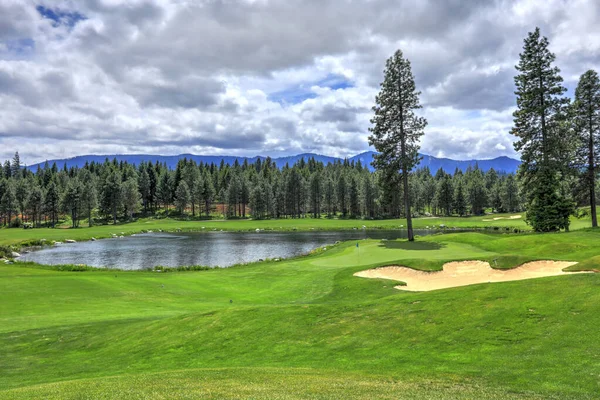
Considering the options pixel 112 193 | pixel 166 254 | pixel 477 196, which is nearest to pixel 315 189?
pixel 477 196

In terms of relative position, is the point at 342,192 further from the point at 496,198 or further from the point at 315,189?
the point at 496,198

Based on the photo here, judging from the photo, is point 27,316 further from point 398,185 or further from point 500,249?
point 398,185

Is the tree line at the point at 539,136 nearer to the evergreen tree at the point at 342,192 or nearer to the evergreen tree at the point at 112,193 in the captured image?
the evergreen tree at the point at 342,192

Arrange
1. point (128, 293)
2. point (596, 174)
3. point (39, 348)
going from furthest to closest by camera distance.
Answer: point (596, 174) → point (128, 293) → point (39, 348)

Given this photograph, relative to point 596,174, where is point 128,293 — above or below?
below

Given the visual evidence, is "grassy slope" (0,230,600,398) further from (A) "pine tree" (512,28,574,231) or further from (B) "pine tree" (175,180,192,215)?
(B) "pine tree" (175,180,192,215)

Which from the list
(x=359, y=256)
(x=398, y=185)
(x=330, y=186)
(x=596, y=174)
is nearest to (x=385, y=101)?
(x=398, y=185)

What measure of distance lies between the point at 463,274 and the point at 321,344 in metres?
13.3

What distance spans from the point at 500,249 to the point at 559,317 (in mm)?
22656

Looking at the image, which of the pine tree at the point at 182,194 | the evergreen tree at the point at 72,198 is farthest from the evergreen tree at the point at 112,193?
the pine tree at the point at 182,194

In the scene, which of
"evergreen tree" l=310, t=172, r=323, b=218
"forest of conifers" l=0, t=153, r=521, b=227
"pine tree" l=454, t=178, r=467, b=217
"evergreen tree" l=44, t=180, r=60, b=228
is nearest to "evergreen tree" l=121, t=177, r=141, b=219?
"forest of conifers" l=0, t=153, r=521, b=227

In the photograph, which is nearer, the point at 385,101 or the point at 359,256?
the point at 359,256

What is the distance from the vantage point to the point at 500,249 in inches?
1239

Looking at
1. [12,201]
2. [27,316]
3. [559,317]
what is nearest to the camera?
[559,317]
